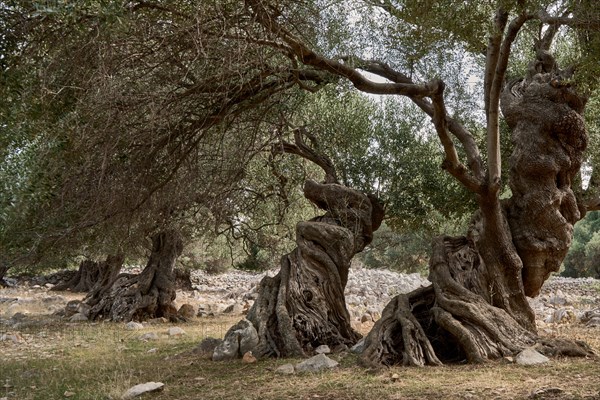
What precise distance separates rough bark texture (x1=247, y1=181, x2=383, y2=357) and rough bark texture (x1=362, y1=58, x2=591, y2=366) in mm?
967

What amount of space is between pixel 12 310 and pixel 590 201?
635 inches

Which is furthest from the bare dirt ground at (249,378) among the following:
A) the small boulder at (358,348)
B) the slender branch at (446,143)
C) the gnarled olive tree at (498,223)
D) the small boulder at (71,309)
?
the small boulder at (71,309)

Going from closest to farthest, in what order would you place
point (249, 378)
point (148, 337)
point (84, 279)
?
1. point (249, 378)
2. point (148, 337)
3. point (84, 279)

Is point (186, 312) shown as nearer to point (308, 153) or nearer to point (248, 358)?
point (308, 153)

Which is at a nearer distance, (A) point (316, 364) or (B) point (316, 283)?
(A) point (316, 364)

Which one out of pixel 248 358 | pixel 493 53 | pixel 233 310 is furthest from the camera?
pixel 233 310

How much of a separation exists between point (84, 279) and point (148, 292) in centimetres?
1482

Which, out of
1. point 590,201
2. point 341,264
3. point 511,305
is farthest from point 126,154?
point 590,201

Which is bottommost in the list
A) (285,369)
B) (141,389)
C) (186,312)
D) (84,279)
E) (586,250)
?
(141,389)

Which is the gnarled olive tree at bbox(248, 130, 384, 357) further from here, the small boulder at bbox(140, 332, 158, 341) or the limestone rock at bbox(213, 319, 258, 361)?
the small boulder at bbox(140, 332, 158, 341)

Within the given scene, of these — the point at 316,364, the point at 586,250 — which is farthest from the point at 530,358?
the point at 586,250

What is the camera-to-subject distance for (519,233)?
28.9ft

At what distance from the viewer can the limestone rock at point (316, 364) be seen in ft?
22.3

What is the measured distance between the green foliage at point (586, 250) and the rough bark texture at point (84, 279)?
29.8m
